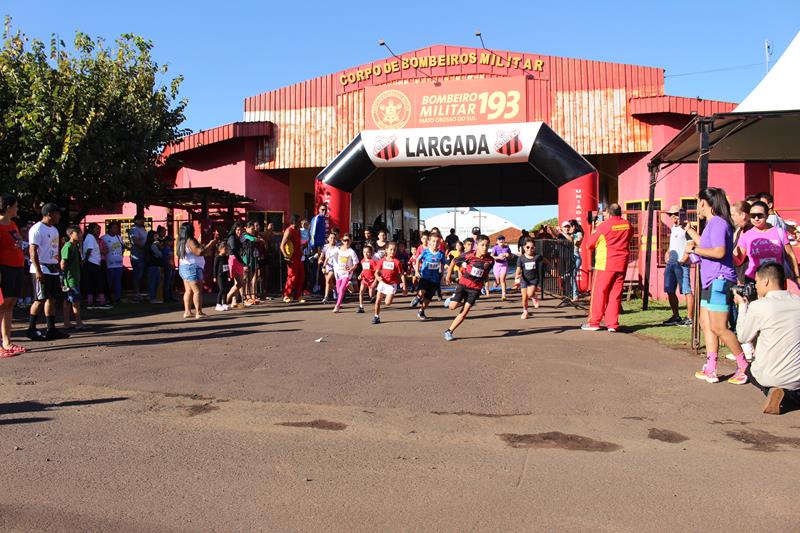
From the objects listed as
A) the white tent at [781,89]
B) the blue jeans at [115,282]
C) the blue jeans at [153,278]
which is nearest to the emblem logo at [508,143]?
the white tent at [781,89]

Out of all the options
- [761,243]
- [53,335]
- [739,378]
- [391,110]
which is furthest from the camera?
[391,110]

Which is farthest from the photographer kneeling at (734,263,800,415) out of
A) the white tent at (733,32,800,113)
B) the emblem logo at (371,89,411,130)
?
the emblem logo at (371,89,411,130)

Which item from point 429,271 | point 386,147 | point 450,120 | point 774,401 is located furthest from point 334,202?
point 774,401

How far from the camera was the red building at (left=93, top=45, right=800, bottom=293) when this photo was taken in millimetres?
17766

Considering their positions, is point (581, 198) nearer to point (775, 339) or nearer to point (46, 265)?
point (775, 339)

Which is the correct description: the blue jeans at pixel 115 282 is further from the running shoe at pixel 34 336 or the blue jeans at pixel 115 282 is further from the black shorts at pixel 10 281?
the black shorts at pixel 10 281

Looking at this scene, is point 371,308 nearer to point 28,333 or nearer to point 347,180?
point 347,180

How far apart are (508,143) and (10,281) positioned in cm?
1222

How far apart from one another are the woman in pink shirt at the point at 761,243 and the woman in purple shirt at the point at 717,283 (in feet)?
3.45

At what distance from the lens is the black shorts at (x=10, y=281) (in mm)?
8430

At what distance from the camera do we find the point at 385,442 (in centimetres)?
476

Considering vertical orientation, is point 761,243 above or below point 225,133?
below

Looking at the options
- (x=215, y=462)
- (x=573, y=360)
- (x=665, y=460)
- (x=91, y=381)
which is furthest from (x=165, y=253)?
(x=665, y=460)

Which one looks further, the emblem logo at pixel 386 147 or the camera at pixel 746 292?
the emblem logo at pixel 386 147
